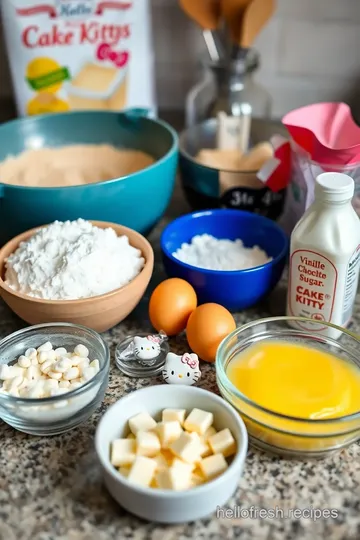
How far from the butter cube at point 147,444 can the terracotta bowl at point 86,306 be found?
0.20 metres

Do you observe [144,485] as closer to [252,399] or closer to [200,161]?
[252,399]

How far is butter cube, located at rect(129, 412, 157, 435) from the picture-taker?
670 mm

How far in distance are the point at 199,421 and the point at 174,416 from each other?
3 cm

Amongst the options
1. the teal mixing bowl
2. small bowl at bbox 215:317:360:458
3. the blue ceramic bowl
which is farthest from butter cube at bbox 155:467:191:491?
the teal mixing bowl

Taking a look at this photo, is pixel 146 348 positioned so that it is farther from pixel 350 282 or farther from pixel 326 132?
pixel 326 132

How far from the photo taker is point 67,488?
0.66m

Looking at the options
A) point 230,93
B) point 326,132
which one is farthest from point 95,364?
point 230,93

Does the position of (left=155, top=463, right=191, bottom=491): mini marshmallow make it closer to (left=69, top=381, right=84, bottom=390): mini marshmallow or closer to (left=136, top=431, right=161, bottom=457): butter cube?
(left=136, top=431, right=161, bottom=457): butter cube

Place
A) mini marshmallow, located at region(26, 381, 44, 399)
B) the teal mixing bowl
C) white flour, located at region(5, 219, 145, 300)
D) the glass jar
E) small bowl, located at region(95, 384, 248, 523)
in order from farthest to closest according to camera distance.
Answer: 1. the glass jar
2. the teal mixing bowl
3. white flour, located at region(5, 219, 145, 300)
4. mini marshmallow, located at region(26, 381, 44, 399)
5. small bowl, located at region(95, 384, 248, 523)

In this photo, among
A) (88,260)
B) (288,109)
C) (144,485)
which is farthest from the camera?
(288,109)

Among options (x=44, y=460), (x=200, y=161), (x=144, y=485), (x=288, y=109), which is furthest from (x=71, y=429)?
(x=288, y=109)

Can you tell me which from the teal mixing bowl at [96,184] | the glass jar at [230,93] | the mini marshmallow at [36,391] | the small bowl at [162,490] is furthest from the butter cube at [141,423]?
the glass jar at [230,93]

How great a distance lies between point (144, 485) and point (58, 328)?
267mm

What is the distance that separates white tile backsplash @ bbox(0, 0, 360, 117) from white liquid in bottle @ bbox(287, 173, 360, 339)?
23.6 inches
